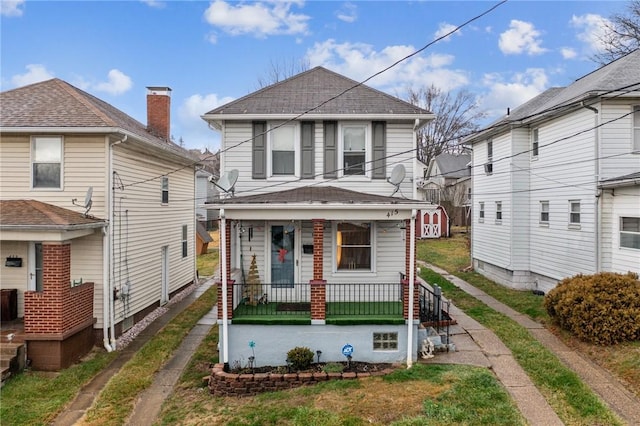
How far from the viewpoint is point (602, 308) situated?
8.77 meters

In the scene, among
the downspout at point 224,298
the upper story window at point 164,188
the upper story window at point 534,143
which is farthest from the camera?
the upper story window at point 534,143

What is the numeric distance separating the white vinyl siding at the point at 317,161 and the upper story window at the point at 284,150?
0.23 m

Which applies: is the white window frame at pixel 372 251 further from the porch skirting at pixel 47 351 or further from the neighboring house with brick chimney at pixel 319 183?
the porch skirting at pixel 47 351

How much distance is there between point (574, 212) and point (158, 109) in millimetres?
15438

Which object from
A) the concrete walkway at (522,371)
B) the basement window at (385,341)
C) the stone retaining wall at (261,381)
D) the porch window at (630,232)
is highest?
the porch window at (630,232)

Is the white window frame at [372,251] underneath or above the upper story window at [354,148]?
underneath

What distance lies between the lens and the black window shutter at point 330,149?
10.8 meters

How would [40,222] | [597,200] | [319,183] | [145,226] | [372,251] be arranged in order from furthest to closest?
[145,226] < [597,200] < [319,183] < [372,251] < [40,222]

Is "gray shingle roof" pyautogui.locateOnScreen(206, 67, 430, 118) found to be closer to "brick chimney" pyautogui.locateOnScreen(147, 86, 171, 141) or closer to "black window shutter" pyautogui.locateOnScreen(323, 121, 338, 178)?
"black window shutter" pyautogui.locateOnScreen(323, 121, 338, 178)

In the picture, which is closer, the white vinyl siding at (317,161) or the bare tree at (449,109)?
the white vinyl siding at (317,161)

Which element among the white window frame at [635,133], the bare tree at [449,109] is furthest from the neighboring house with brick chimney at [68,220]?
the bare tree at [449,109]

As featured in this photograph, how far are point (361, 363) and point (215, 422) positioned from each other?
3.28 m

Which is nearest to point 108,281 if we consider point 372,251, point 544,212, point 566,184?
point 372,251

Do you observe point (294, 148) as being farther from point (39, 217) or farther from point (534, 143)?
point (534, 143)
